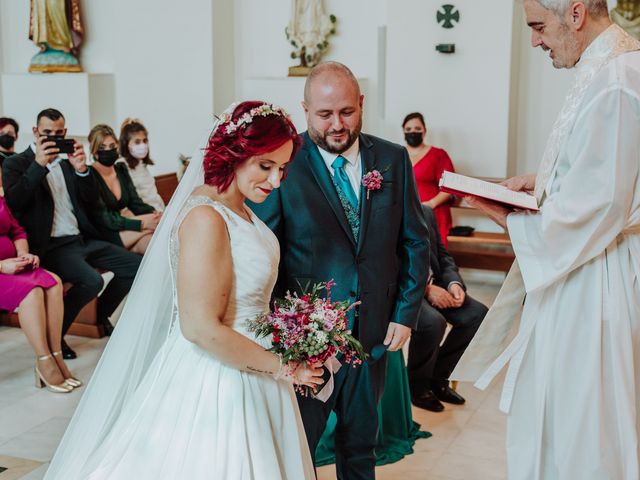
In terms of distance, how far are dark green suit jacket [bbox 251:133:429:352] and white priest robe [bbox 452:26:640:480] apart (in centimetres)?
56

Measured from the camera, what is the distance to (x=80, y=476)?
103 inches

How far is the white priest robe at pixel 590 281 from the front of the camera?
270cm

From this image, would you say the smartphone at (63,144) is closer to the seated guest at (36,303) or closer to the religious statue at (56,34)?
the seated guest at (36,303)

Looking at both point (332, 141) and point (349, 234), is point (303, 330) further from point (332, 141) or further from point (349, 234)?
point (332, 141)

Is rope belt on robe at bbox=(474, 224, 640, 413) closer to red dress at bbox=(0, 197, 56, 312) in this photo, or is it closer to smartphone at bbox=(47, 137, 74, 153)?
red dress at bbox=(0, 197, 56, 312)

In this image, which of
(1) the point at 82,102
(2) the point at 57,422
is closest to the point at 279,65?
(1) the point at 82,102

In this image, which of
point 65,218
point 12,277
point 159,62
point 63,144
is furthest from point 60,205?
point 159,62

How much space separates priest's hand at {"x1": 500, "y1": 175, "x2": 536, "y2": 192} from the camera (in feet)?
10.5

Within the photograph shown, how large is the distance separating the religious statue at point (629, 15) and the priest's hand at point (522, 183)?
213 inches

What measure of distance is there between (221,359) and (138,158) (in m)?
4.97

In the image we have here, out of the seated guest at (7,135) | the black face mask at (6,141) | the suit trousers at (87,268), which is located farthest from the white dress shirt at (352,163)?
the black face mask at (6,141)

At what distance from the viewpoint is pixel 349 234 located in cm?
327

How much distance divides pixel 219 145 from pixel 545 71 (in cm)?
679

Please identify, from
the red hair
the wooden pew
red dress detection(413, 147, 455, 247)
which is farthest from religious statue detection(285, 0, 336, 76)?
the red hair
